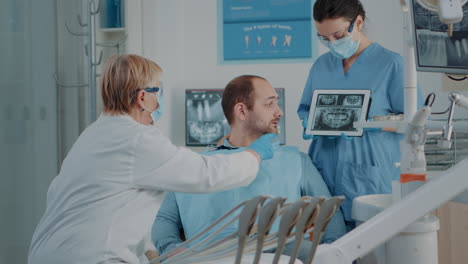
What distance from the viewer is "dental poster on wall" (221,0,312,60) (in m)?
3.56

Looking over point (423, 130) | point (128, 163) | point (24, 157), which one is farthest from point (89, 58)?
point (423, 130)

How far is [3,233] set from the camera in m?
2.22

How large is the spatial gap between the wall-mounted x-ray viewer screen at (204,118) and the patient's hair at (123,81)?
6.74 feet

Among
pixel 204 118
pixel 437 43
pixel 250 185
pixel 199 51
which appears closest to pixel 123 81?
pixel 250 185

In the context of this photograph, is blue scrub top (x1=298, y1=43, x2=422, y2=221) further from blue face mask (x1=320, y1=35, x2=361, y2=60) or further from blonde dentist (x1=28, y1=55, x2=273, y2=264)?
blonde dentist (x1=28, y1=55, x2=273, y2=264)

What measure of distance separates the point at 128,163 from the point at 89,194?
0.11 meters

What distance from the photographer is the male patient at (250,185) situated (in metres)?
1.89

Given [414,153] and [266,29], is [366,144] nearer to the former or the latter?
[414,153]

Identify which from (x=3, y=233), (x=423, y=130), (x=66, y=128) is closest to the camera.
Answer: (x=423, y=130)

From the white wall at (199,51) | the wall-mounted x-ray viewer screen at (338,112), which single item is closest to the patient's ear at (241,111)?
the wall-mounted x-ray viewer screen at (338,112)

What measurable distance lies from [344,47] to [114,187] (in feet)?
3.87

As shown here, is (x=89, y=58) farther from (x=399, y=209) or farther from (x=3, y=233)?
(x=399, y=209)

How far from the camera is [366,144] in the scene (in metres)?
2.04

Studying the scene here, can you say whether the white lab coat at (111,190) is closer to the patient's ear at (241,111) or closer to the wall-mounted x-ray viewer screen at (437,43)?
the wall-mounted x-ray viewer screen at (437,43)
